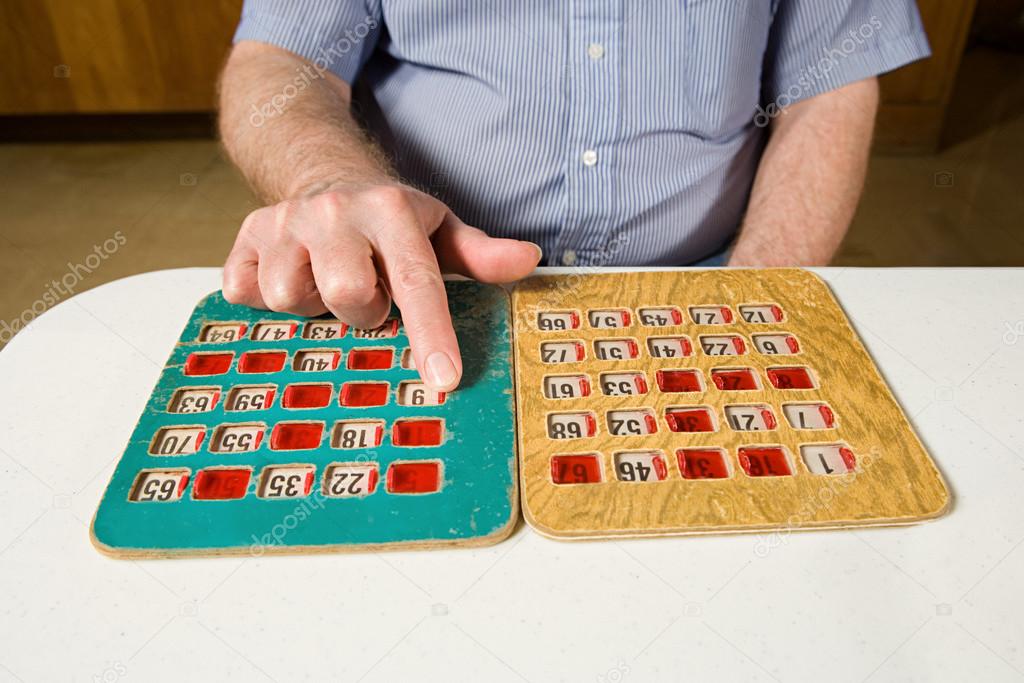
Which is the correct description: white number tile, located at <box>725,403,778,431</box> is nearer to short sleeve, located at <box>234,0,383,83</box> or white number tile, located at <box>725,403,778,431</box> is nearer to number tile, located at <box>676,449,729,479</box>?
number tile, located at <box>676,449,729,479</box>

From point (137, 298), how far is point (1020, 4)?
129 inches

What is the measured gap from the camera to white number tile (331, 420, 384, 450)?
0.43 m

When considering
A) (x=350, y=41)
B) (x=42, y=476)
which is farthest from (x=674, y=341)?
(x=350, y=41)

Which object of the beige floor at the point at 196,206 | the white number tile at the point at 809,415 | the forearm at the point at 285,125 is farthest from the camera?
the beige floor at the point at 196,206

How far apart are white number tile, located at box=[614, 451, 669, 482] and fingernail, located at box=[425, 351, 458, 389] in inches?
4.5

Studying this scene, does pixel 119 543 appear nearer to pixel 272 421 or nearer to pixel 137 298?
pixel 272 421

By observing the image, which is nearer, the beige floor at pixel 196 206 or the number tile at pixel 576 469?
the number tile at pixel 576 469

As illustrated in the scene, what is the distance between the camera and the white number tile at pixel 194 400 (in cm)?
46

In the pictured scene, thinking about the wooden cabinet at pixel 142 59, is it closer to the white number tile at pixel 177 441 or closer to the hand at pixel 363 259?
the hand at pixel 363 259

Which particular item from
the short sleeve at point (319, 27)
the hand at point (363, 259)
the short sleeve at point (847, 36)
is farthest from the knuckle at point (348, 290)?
the short sleeve at point (847, 36)

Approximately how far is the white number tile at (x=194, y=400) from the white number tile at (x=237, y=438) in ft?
0.08

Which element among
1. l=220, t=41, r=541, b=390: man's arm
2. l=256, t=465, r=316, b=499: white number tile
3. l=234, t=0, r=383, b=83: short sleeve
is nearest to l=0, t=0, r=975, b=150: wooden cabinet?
l=234, t=0, r=383, b=83: short sleeve

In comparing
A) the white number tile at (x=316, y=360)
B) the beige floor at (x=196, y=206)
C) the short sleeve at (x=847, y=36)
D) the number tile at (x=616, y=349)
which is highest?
the short sleeve at (x=847, y=36)

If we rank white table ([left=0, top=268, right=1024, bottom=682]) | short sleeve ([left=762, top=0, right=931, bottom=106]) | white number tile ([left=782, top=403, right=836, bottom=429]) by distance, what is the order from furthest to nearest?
short sleeve ([left=762, top=0, right=931, bottom=106])
white number tile ([left=782, top=403, right=836, bottom=429])
white table ([left=0, top=268, right=1024, bottom=682])
